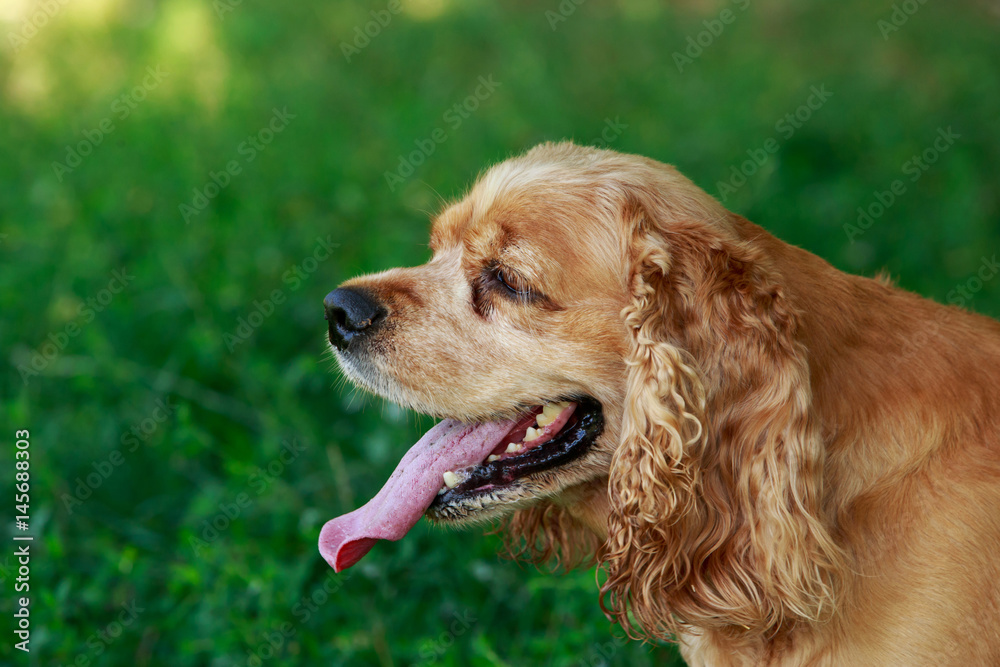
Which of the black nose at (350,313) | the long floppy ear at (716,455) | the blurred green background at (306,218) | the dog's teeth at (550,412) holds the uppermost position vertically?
the long floppy ear at (716,455)

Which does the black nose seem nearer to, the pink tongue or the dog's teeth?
the pink tongue

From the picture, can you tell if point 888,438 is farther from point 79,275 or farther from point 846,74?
point 846,74

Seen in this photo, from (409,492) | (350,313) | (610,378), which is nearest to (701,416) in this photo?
(610,378)

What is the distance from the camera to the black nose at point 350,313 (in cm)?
289

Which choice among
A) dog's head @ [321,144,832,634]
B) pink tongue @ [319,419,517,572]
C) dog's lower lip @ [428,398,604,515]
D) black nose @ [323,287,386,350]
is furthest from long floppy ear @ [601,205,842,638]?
black nose @ [323,287,386,350]

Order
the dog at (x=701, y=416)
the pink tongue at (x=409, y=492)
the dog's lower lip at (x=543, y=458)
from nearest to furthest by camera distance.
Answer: the dog at (x=701, y=416) < the dog's lower lip at (x=543, y=458) < the pink tongue at (x=409, y=492)

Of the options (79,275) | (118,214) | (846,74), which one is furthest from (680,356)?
(846,74)

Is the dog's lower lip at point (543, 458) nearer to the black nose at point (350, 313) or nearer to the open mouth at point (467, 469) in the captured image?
the open mouth at point (467, 469)

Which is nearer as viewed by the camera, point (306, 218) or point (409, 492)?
point (409, 492)

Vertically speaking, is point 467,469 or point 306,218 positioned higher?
point 467,469

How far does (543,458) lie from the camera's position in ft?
8.95

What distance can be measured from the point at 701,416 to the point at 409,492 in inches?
37.9

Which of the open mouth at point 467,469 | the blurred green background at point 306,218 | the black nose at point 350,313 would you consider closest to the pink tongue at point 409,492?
the open mouth at point 467,469

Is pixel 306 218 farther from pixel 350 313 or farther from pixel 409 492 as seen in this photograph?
pixel 409 492
